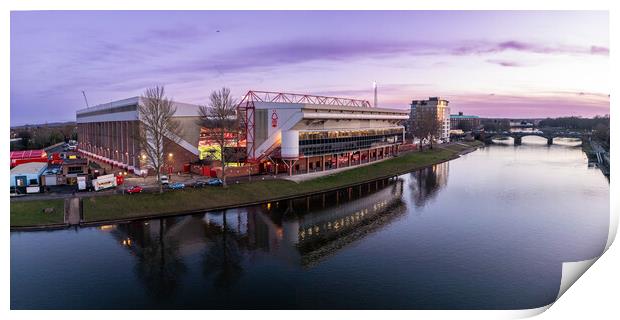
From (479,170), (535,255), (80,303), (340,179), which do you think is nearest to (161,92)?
(340,179)

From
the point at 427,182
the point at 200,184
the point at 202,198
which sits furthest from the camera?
the point at 427,182

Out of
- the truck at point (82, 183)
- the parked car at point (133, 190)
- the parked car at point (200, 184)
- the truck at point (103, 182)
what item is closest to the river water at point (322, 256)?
the parked car at point (133, 190)

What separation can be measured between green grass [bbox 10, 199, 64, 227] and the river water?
1.06 metres

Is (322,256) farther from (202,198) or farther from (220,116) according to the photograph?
(220,116)

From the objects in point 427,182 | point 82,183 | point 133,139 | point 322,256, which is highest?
point 133,139

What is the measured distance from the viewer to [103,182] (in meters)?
23.4

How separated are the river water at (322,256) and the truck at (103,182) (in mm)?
4890

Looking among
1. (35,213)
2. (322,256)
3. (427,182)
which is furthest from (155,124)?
(427,182)

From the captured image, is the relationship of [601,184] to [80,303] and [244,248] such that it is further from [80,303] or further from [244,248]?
[80,303]

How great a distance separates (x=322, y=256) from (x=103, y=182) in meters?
14.2

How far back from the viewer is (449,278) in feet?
45.3

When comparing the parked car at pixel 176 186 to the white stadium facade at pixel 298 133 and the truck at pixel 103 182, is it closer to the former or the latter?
the truck at pixel 103 182

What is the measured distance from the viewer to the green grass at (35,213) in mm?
18688

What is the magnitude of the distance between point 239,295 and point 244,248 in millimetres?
4204
